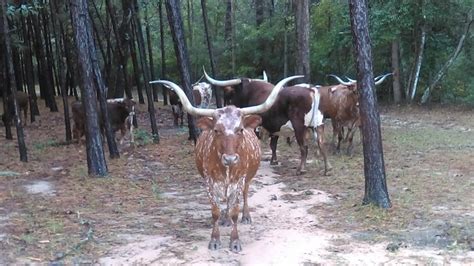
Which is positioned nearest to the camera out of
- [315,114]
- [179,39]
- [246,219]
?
[246,219]

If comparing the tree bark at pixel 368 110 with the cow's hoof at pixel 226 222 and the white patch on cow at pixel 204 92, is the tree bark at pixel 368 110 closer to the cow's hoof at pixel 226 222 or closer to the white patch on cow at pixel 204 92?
the cow's hoof at pixel 226 222

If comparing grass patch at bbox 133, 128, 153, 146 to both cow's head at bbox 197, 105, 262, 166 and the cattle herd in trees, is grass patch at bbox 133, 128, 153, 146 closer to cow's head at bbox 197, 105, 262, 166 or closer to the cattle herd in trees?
the cattle herd in trees

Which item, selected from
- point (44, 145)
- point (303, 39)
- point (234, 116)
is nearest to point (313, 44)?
point (303, 39)

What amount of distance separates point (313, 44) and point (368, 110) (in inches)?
729

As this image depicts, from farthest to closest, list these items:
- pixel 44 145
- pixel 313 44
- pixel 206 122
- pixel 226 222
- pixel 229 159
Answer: pixel 313 44 → pixel 44 145 → pixel 226 222 → pixel 206 122 → pixel 229 159

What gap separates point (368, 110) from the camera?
→ 7895 mm

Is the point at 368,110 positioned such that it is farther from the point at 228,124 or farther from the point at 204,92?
the point at 204,92

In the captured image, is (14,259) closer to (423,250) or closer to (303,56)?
(423,250)

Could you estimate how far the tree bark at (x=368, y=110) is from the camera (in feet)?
25.6

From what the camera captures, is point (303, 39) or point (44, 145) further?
point (303, 39)

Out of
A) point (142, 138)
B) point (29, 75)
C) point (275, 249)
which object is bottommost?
point (275, 249)

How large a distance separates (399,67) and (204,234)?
59.1 feet

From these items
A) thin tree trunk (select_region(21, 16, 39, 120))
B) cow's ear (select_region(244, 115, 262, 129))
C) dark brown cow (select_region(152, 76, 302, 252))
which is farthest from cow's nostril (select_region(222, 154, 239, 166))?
thin tree trunk (select_region(21, 16, 39, 120))

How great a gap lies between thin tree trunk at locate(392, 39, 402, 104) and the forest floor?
30.6 ft
